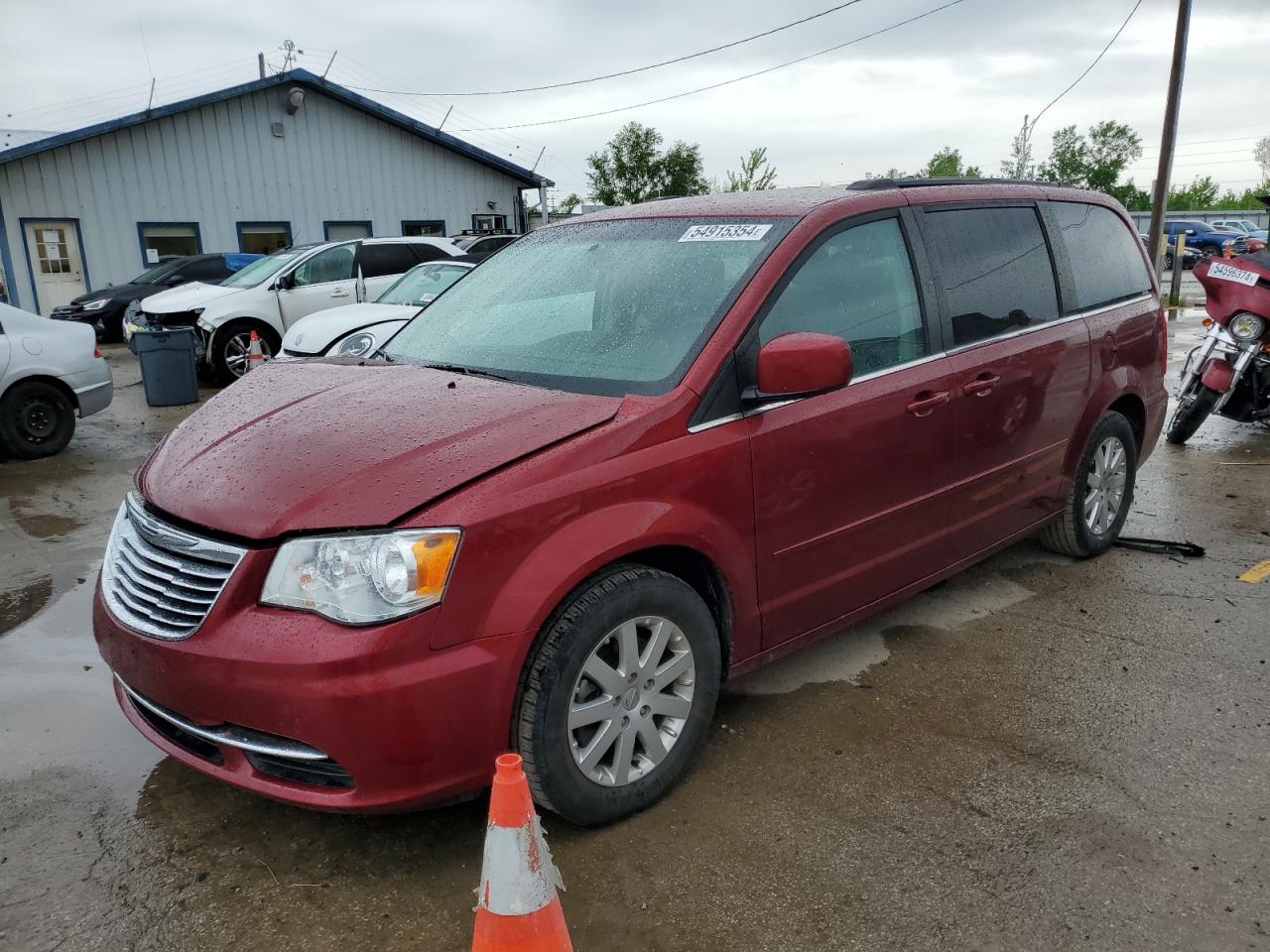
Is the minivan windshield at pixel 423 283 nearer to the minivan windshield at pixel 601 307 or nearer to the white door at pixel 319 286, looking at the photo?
the white door at pixel 319 286

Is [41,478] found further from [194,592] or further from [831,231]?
[831,231]

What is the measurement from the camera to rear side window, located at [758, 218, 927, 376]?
3.17 meters

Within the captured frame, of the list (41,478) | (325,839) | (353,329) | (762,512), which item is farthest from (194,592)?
(353,329)

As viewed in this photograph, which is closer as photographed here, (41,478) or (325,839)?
(325,839)

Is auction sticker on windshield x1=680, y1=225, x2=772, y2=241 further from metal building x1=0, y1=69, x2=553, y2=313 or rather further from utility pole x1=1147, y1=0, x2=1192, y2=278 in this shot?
metal building x1=0, y1=69, x2=553, y2=313

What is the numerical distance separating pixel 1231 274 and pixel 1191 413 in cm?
105

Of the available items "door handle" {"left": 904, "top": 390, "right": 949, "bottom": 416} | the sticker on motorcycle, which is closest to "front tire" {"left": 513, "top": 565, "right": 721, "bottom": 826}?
"door handle" {"left": 904, "top": 390, "right": 949, "bottom": 416}

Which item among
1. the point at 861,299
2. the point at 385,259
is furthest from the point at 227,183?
the point at 861,299

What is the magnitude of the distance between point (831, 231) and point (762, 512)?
1040 millimetres

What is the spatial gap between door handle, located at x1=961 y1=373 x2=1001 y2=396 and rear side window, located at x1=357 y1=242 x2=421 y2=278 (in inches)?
425

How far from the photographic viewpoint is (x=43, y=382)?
26.9ft

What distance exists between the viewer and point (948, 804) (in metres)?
2.86

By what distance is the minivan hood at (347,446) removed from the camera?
2408 millimetres

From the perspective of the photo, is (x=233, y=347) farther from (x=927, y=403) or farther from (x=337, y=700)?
(x=337, y=700)
